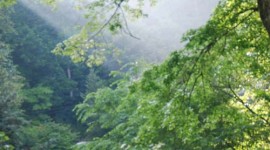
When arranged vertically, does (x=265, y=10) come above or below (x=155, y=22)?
below

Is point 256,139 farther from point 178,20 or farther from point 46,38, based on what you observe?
point 178,20

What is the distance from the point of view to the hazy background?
38844 millimetres

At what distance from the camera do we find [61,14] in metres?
40.2

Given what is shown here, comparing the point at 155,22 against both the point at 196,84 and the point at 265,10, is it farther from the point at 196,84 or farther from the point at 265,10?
the point at 265,10

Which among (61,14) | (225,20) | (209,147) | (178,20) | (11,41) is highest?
(178,20)

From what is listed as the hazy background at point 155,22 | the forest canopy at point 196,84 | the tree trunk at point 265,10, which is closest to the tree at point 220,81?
the forest canopy at point 196,84

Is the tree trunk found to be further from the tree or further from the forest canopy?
the tree

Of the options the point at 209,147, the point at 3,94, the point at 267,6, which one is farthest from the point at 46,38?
the point at 267,6

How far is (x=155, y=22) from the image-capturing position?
47.3 metres

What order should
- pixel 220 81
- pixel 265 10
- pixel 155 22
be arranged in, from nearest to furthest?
pixel 265 10, pixel 220 81, pixel 155 22

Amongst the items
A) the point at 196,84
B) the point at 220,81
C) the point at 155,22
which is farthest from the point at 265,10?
the point at 155,22

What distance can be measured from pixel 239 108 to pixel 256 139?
56 centimetres

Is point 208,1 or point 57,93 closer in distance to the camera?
point 57,93

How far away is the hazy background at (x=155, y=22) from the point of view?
38844 millimetres
